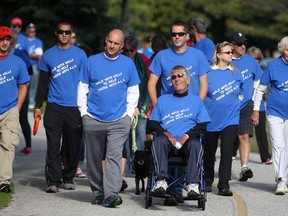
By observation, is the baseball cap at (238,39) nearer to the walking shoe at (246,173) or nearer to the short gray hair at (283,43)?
the short gray hair at (283,43)

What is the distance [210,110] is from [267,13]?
1681 inches

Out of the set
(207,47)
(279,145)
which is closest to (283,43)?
(279,145)

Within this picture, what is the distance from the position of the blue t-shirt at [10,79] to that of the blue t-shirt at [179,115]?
6.46 ft

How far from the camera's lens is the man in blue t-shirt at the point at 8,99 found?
40.7ft

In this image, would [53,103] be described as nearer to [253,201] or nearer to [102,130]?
[102,130]

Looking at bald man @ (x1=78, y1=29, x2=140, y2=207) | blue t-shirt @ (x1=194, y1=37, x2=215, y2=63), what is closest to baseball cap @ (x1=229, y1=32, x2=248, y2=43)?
blue t-shirt @ (x1=194, y1=37, x2=215, y2=63)

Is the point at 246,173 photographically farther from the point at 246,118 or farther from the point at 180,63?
the point at 180,63

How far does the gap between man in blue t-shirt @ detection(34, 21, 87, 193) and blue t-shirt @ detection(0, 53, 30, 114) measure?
1.40 ft

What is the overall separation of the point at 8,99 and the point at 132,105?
1.79 metres

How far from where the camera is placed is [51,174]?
12.7 m

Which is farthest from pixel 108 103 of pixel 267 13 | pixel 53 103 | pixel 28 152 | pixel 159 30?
pixel 159 30

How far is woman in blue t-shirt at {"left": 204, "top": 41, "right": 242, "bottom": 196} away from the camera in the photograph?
1280cm

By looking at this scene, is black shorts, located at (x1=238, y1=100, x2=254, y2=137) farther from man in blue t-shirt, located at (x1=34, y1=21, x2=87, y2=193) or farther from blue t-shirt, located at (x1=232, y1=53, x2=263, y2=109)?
man in blue t-shirt, located at (x1=34, y1=21, x2=87, y2=193)

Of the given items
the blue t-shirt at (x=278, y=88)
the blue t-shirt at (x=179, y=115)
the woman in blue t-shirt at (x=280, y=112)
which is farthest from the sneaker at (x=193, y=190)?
the blue t-shirt at (x=278, y=88)
